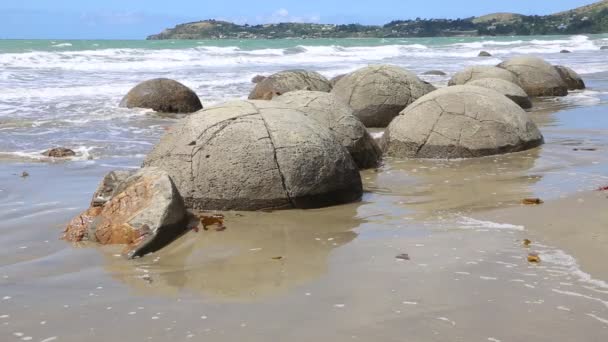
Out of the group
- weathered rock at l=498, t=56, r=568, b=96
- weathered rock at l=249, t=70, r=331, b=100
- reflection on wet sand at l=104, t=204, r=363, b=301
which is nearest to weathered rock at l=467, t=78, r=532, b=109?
weathered rock at l=249, t=70, r=331, b=100

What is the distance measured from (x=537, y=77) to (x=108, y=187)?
44.7 feet

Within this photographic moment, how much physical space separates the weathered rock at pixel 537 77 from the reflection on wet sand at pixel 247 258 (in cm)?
1234

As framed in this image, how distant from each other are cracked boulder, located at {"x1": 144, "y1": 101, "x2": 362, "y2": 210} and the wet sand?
17cm

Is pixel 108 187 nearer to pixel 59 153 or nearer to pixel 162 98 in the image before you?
pixel 59 153

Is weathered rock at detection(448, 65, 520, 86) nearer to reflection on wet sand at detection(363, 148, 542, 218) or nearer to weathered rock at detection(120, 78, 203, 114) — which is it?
weathered rock at detection(120, 78, 203, 114)

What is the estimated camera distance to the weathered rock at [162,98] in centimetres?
1589

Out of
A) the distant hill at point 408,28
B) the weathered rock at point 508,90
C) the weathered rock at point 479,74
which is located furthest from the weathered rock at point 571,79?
the distant hill at point 408,28

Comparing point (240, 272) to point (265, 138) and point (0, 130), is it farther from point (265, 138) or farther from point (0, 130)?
point (0, 130)

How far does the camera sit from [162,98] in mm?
15969

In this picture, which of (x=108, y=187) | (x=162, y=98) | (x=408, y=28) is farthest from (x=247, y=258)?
(x=408, y=28)

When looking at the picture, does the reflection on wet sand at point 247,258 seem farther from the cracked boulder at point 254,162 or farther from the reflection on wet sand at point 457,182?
the reflection on wet sand at point 457,182

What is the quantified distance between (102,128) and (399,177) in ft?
22.0

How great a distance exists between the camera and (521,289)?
4160 millimetres

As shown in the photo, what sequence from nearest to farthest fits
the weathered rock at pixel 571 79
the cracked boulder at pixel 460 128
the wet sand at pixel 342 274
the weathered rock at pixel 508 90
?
1. the wet sand at pixel 342 274
2. the cracked boulder at pixel 460 128
3. the weathered rock at pixel 508 90
4. the weathered rock at pixel 571 79
